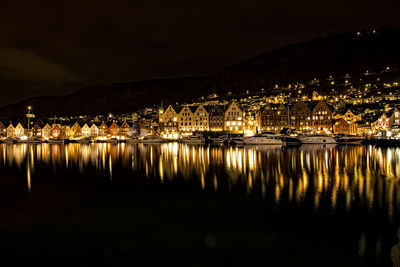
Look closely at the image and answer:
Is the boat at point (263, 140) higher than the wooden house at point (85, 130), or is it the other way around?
the wooden house at point (85, 130)

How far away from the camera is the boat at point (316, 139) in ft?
188

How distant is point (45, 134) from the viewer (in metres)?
105

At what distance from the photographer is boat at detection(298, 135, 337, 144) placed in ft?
188

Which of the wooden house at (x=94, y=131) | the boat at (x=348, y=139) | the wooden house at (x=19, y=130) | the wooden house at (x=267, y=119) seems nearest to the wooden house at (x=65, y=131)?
the wooden house at (x=94, y=131)

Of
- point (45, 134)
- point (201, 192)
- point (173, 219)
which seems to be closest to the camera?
point (173, 219)

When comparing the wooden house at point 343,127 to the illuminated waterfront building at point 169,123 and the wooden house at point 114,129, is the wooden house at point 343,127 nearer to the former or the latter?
the illuminated waterfront building at point 169,123

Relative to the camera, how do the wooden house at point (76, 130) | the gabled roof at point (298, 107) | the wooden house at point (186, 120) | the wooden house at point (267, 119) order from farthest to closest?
the wooden house at point (76, 130) < the wooden house at point (186, 120) < the gabled roof at point (298, 107) < the wooden house at point (267, 119)

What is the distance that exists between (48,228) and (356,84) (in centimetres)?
14154

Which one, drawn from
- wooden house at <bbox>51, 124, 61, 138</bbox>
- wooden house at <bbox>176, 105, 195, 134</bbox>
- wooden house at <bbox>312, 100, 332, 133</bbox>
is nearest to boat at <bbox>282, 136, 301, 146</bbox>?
wooden house at <bbox>312, 100, 332, 133</bbox>

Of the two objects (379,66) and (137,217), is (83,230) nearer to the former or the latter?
(137,217)

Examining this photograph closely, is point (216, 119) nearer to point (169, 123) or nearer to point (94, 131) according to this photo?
point (169, 123)

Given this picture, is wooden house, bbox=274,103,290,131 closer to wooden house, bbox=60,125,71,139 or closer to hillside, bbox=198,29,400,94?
wooden house, bbox=60,125,71,139

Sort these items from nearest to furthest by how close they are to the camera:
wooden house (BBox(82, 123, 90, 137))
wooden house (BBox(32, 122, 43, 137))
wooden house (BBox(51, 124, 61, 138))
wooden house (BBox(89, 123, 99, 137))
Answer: wooden house (BBox(89, 123, 99, 137))
wooden house (BBox(82, 123, 90, 137))
wooden house (BBox(51, 124, 61, 138))
wooden house (BBox(32, 122, 43, 137))

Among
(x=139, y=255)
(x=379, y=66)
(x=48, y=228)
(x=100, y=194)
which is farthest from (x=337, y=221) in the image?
(x=379, y=66)
